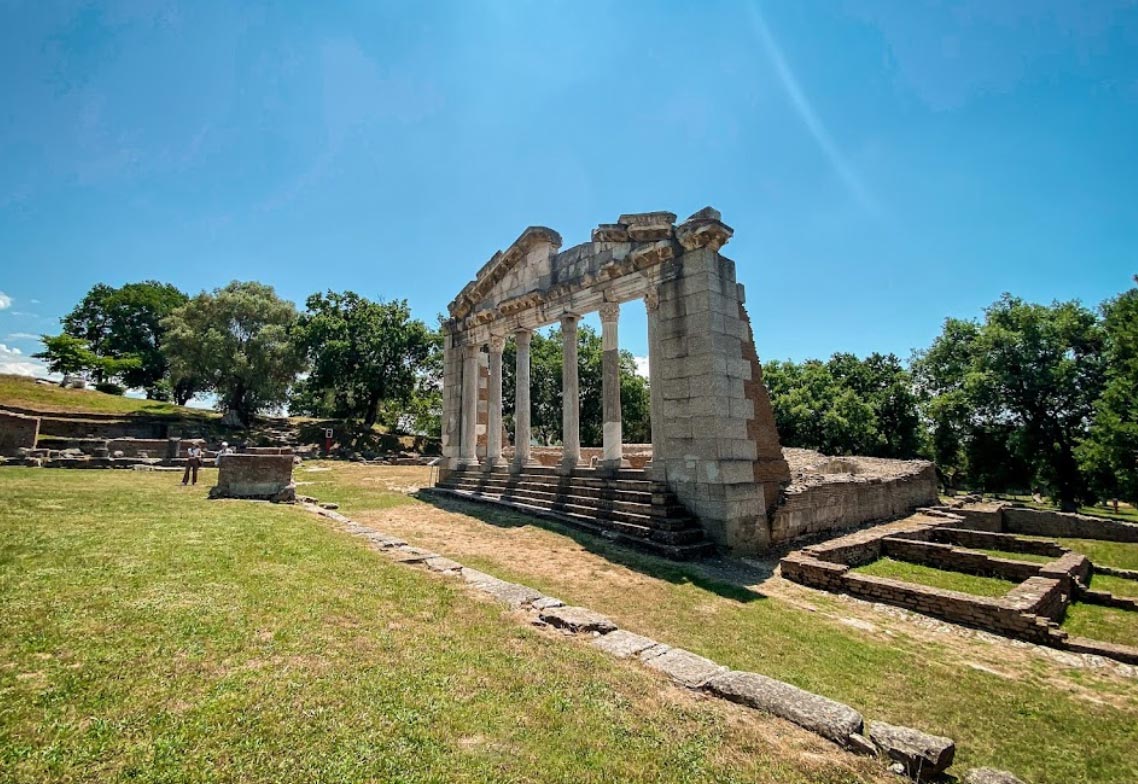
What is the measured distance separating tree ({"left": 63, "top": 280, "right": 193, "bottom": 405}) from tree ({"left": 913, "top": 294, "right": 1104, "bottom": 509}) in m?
69.6

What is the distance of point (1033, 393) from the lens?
2905cm

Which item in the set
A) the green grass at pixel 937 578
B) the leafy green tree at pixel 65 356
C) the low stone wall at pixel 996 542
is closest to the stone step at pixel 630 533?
the green grass at pixel 937 578

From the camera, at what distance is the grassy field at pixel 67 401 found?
35250mm

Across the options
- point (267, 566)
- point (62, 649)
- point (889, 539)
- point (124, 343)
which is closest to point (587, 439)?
point (889, 539)

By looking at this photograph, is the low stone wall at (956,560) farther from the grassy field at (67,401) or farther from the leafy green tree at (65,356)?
the leafy green tree at (65,356)

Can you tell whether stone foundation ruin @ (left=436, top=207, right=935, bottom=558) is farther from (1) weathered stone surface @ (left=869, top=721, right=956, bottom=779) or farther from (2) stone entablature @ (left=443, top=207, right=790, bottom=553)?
(1) weathered stone surface @ (left=869, top=721, right=956, bottom=779)

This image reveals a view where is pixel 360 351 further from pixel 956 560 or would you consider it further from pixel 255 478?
pixel 956 560

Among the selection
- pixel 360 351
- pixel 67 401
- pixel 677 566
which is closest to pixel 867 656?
pixel 677 566

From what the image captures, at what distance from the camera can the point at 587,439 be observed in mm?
44250

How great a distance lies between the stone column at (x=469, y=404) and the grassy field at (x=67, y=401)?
106 ft

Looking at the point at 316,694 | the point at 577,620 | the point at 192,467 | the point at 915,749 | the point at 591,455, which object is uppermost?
the point at 591,455

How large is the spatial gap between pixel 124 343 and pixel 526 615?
70.4m

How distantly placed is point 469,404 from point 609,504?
32.5 feet

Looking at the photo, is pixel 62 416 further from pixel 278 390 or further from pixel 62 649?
pixel 62 649
